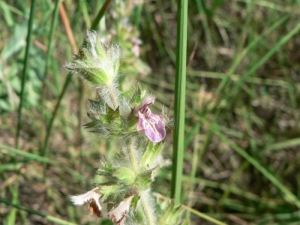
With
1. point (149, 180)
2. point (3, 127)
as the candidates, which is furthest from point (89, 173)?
point (149, 180)

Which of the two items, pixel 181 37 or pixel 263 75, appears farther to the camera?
pixel 263 75

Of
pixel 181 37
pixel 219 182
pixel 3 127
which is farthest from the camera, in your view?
pixel 219 182

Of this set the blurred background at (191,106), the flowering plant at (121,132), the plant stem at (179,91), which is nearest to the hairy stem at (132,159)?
the flowering plant at (121,132)

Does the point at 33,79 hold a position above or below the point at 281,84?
above

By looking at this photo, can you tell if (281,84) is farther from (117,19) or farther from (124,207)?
(124,207)

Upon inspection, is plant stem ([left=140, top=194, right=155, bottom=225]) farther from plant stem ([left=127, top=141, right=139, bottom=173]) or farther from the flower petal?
the flower petal

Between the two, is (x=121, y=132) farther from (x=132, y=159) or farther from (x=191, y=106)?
(x=191, y=106)

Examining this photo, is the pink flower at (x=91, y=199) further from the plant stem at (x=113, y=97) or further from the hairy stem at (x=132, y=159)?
the plant stem at (x=113, y=97)
